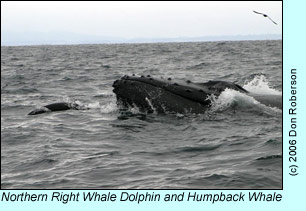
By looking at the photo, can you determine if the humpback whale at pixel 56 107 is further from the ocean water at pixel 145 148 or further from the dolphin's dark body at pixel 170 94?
the dolphin's dark body at pixel 170 94

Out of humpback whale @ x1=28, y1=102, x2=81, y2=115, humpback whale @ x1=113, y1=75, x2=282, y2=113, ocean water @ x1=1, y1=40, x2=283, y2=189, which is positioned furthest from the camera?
humpback whale @ x1=28, y1=102, x2=81, y2=115

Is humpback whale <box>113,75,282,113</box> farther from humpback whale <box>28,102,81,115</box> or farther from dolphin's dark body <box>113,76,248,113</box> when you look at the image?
humpback whale <box>28,102,81,115</box>

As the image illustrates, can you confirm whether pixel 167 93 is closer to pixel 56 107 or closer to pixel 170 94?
pixel 170 94

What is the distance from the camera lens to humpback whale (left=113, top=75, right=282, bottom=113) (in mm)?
10234

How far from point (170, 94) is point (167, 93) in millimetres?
71

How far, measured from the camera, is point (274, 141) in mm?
8320

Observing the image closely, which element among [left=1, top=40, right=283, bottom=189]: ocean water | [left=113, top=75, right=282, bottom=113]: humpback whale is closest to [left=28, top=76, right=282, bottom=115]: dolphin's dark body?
[left=113, top=75, right=282, bottom=113]: humpback whale

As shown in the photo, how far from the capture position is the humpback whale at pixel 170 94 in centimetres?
1023

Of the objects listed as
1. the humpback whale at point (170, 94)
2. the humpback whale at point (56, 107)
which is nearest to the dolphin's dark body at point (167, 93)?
the humpback whale at point (170, 94)

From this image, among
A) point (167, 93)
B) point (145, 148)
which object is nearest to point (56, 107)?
point (167, 93)

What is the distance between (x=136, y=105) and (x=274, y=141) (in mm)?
3679

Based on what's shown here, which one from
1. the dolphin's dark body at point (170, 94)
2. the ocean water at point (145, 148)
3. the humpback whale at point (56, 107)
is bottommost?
the ocean water at point (145, 148)

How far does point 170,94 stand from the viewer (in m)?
10.3
